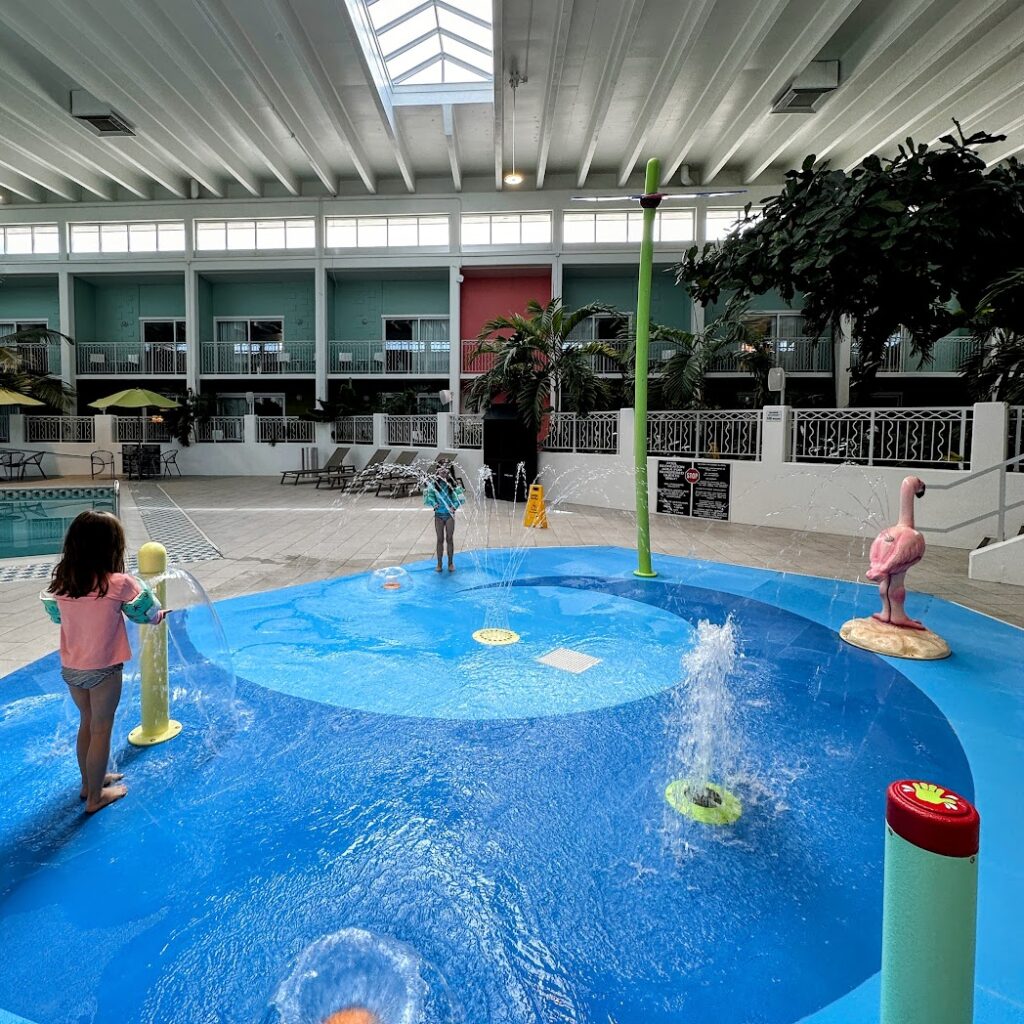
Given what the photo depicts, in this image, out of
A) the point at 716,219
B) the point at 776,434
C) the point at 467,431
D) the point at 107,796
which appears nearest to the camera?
the point at 107,796

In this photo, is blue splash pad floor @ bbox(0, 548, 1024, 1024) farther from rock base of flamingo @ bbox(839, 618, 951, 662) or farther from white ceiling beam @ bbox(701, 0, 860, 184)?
white ceiling beam @ bbox(701, 0, 860, 184)

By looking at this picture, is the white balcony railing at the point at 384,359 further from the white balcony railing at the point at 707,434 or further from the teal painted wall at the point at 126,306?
the white balcony railing at the point at 707,434

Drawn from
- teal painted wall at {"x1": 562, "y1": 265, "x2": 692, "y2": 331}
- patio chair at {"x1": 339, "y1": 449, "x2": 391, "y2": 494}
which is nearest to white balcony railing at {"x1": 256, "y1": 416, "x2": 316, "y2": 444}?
patio chair at {"x1": 339, "y1": 449, "x2": 391, "y2": 494}

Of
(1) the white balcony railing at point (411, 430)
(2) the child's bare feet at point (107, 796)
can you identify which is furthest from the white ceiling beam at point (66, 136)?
(2) the child's bare feet at point (107, 796)

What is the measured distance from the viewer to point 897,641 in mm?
4969

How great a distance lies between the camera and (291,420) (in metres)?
23.1

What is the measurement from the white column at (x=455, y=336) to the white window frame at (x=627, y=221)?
4056 millimetres

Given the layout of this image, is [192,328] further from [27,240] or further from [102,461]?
[27,240]

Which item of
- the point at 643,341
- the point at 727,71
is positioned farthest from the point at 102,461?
the point at 727,71

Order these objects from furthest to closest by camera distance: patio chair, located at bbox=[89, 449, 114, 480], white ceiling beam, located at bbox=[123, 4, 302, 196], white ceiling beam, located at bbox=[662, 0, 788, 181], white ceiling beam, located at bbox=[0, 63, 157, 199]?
patio chair, located at bbox=[89, 449, 114, 480], white ceiling beam, located at bbox=[0, 63, 157, 199], white ceiling beam, located at bbox=[123, 4, 302, 196], white ceiling beam, located at bbox=[662, 0, 788, 181]

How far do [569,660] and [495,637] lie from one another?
2.44ft

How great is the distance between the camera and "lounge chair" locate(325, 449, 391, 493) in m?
17.9

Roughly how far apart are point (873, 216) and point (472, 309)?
66.8 ft

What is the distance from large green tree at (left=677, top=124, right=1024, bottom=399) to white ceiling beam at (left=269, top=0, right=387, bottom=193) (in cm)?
1279
